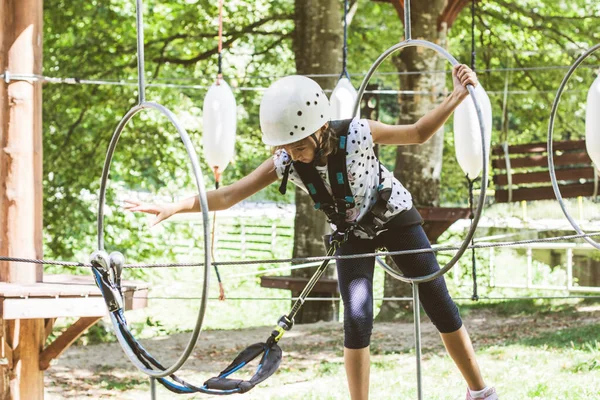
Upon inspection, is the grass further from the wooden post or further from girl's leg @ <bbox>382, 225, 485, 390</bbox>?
girl's leg @ <bbox>382, 225, 485, 390</bbox>

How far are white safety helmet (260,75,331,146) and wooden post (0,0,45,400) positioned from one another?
1.86 metres

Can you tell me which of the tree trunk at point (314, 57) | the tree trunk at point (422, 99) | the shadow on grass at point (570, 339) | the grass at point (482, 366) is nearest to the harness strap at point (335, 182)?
the grass at point (482, 366)

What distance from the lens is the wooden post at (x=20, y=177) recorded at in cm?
375

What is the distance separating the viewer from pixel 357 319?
2418 mm

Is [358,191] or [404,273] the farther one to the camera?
[404,273]

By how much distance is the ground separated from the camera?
14.5 feet

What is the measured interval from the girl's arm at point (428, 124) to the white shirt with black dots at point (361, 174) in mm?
51

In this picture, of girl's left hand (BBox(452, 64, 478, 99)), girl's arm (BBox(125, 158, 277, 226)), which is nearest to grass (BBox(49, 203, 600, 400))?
girl's arm (BBox(125, 158, 277, 226))

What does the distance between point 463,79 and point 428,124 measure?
0.20 metres

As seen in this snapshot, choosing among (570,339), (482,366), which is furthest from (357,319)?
(570,339)

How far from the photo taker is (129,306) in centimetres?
376

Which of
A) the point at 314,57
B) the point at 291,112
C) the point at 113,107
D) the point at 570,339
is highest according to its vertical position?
the point at 314,57

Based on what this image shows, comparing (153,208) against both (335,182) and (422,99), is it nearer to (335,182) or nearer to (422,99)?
(335,182)

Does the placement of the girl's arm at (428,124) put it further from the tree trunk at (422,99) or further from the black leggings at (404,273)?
the tree trunk at (422,99)
